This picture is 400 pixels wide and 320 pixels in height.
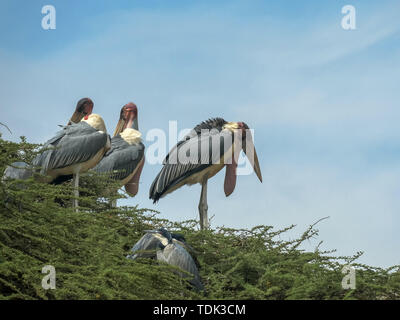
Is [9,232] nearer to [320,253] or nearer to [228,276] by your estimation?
[228,276]

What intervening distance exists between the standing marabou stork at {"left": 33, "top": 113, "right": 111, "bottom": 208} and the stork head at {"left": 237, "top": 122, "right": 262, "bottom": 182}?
208 cm

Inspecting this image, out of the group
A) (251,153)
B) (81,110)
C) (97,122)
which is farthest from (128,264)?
(81,110)

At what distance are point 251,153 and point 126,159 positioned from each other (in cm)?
205

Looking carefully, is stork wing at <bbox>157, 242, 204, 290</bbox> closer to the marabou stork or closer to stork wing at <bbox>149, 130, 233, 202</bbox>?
the marabou stork

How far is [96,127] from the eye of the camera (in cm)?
1134

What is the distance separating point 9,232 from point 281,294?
2.75 meters

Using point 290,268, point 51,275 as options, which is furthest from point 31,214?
point 290,268

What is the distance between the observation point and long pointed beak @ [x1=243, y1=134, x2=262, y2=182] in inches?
467

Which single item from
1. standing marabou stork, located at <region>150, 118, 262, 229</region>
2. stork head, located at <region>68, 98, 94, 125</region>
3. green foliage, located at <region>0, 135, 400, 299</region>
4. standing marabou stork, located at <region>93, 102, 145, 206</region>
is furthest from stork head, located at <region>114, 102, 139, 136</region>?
green foliage, located at <region>0, 135, 400, 299</region>

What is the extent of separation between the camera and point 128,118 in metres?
14.0

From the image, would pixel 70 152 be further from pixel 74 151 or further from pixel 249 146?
pixel 249 146

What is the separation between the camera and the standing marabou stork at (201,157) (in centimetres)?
1092
